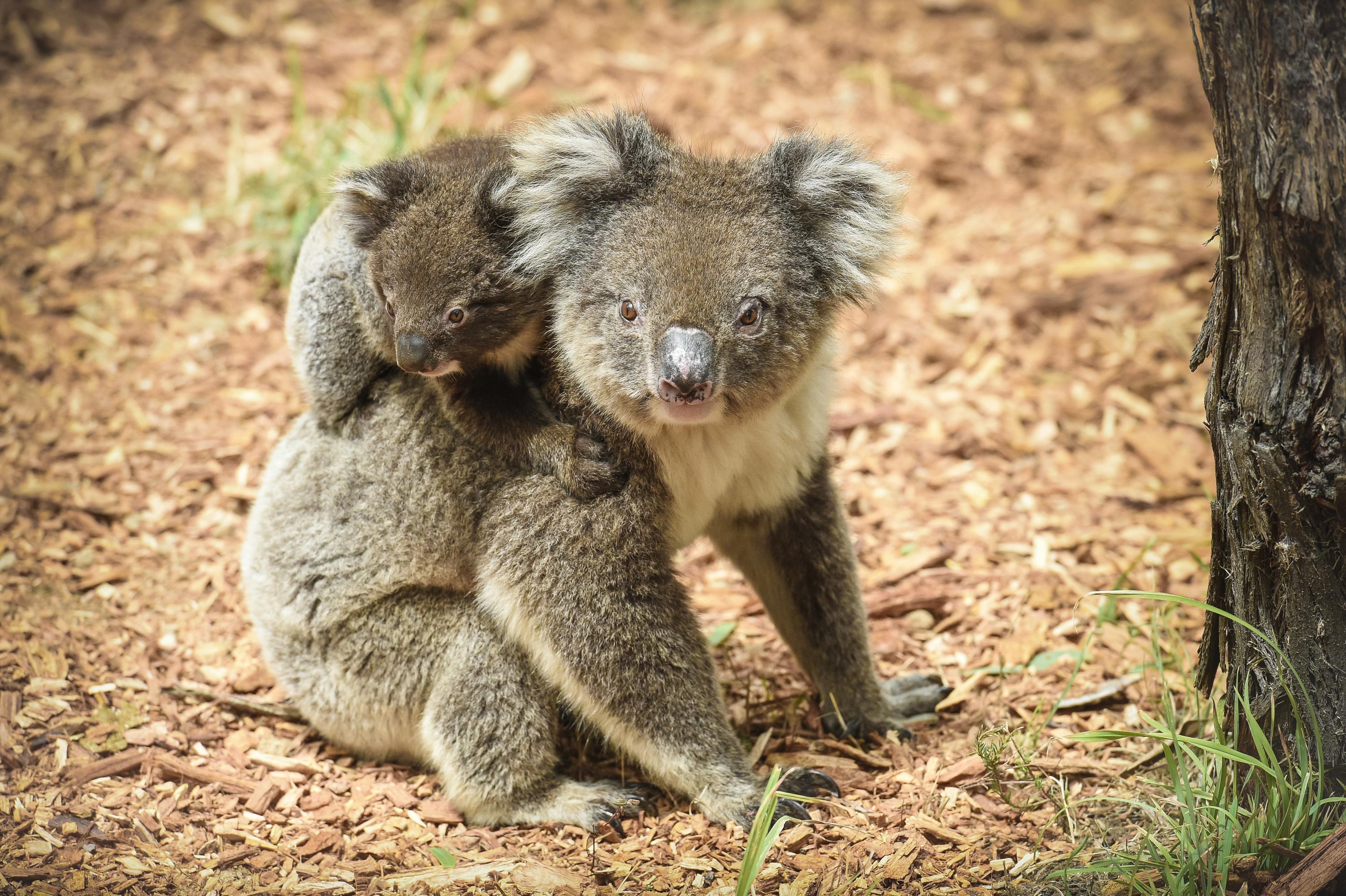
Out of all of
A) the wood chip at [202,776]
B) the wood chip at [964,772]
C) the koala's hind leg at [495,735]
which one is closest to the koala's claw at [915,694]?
the wood chip at [964,772]

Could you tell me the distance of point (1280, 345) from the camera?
2869 mm

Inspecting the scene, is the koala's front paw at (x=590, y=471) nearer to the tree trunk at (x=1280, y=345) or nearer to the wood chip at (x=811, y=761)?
the wood chip at (x=811, y=761)

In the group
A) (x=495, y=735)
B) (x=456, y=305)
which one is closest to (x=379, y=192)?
(x=456, y=305)

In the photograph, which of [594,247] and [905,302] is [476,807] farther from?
[905,302]

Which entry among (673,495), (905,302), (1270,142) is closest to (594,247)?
(673,495)

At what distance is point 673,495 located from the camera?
3.81 metres

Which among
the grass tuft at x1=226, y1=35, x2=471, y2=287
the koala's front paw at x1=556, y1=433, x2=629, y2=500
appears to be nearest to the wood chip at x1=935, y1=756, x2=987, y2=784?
the koala's front paw at x1=556, y1=433, x2=629, y2=500

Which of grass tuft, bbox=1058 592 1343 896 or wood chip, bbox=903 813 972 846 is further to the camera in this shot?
wood chip, bbox=903 813 972 846

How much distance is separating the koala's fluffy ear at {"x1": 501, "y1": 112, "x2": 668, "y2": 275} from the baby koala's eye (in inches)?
22.6

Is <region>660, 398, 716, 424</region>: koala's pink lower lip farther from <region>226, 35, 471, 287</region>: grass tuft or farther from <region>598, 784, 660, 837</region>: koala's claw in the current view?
<region>226, 35, 471, 287</region>: grass tuft

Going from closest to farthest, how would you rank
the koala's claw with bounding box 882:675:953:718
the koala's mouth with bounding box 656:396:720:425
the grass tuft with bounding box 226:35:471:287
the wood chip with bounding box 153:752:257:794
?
1. the koala's mouth with bounding box 656:396:720:425
2. the wood chip with bounding box 153:752:257:794
3. the koala's claw with bounding box 882:675:953:718
4. the grass tuft with bounding box 226:35:471:287

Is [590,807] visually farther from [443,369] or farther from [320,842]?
Result: [443,369]

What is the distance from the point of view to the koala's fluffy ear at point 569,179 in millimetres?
3623

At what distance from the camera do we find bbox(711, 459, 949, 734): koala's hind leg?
4328 millimetres
